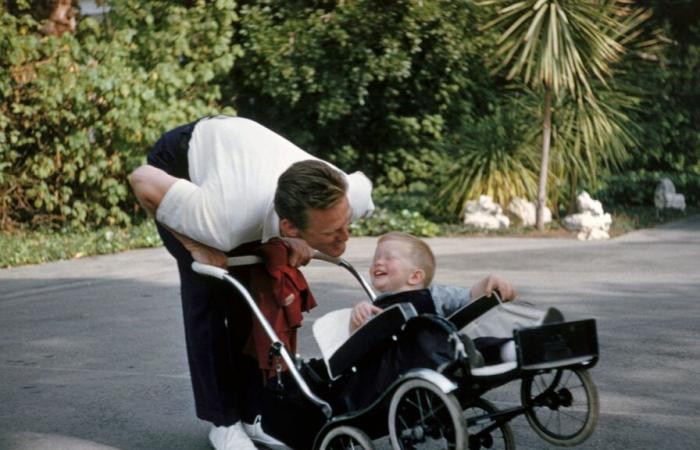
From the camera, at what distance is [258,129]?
182 inches

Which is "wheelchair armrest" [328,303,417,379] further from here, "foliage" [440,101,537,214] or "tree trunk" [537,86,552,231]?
"foliage" [440,101,537,214]

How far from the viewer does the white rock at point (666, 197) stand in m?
17.2

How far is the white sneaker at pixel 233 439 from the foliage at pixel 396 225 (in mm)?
9330

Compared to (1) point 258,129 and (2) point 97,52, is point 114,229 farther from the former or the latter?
(1) point 258,129

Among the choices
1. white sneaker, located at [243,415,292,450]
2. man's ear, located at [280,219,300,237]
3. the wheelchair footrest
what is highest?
man's ear, located at [280,219,300,237]

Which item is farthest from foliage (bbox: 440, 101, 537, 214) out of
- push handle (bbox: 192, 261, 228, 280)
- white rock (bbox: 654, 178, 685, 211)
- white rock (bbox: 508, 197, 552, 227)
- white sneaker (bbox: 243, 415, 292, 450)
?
push handle (bbox: 192, 261, 228, 280)

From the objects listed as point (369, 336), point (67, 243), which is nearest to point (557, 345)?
Answer: point (369, 336)

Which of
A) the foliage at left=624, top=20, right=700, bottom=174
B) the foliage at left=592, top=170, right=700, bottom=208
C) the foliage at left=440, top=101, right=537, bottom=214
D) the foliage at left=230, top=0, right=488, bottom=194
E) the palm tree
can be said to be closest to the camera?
the palm tree

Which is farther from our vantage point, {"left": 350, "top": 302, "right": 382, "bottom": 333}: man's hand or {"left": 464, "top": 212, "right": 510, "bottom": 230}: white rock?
{"left": 464, "top": 212, "right": 510, "bottom": 230}: white rock

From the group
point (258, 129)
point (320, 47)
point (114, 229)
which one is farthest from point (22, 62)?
point (258, 129)

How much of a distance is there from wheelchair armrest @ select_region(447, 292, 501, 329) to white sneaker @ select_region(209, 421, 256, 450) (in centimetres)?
100

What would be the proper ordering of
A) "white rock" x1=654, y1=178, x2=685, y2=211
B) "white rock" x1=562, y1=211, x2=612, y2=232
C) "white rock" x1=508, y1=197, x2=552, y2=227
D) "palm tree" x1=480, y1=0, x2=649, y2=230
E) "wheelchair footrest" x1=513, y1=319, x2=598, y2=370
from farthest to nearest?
1. "white rock" x1=654, y1=178, x2=685, y2=211
2. "white rock" x1=508, y1=197, x2=552, y2=227
3. "palm tree" x1=480, y1=0, x2=649, y2=230
4. "white rock" x1=562, y1=211, x2=612, y2=232
5. "wheelchair footrest" x1=513, y1=319, x2=598, y2=370

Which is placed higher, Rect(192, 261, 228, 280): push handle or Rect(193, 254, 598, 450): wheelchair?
Rect(192, 261, 228, 280): push handle

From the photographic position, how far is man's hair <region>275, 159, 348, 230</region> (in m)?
4.21
